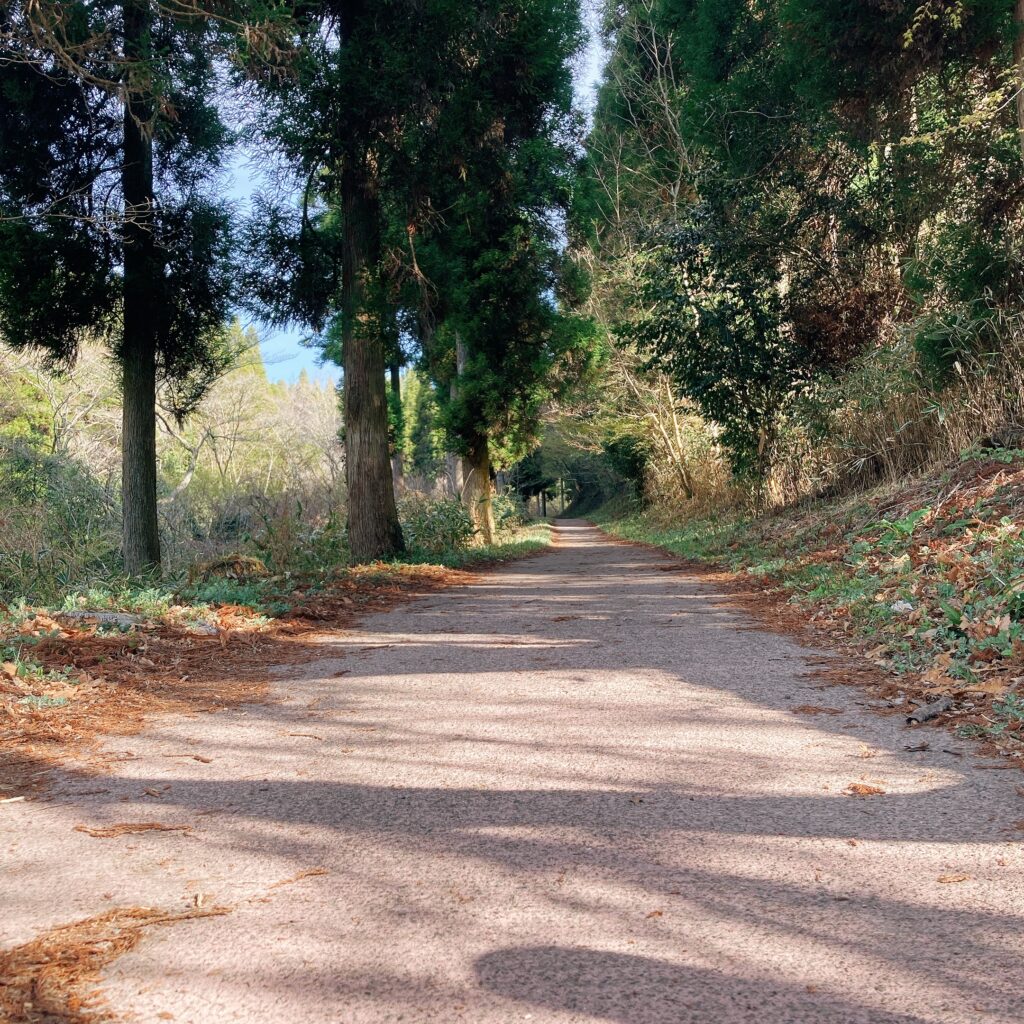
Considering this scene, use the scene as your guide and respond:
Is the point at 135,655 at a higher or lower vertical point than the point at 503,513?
lower

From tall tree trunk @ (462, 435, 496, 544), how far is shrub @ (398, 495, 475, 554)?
447mm

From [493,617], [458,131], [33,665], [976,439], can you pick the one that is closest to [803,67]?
[458,131]

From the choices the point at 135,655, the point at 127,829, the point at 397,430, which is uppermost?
the point at 397,430

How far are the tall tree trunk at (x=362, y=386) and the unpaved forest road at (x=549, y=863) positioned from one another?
809cm

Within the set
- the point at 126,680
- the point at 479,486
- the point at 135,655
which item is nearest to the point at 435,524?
the point at 479,486

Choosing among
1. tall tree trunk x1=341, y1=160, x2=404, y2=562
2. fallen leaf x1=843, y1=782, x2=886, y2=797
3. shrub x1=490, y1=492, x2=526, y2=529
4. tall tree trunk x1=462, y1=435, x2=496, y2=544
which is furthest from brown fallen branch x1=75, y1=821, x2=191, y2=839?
shrub x1=490, y1=492, x2=526, y2=529

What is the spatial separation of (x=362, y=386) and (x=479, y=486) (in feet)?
24.7

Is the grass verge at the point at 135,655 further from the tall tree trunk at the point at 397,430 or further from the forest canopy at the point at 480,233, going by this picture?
the tall tree trunk at the point at 397,430

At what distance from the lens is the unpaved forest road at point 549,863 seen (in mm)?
1964

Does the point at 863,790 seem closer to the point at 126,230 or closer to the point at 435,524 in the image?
the point at 126,230

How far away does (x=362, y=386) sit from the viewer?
495 inches

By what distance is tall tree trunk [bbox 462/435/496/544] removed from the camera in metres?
19.6

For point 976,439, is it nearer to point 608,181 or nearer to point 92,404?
point 608,181

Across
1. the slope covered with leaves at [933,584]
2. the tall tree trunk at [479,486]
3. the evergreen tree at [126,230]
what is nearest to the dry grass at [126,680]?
the slope covered with leaves at [933,584]
